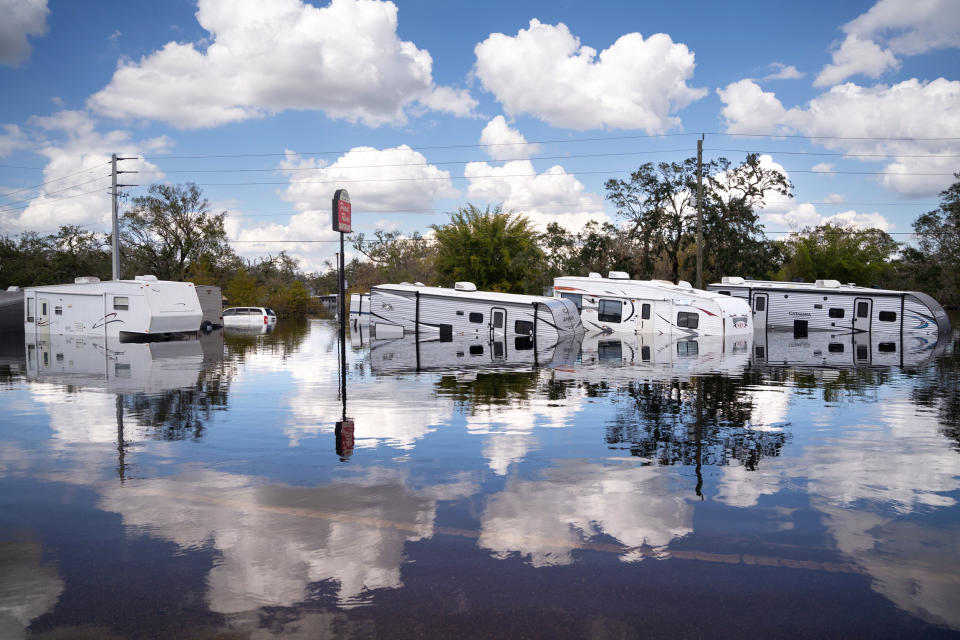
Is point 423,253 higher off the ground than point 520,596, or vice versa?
point 423,253

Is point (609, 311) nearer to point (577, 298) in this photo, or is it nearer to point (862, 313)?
point (577, 298)

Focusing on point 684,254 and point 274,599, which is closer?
point 274,599

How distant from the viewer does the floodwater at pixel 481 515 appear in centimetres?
395

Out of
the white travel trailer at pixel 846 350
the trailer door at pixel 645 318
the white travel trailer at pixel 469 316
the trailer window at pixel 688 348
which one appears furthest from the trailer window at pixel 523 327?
the white travel trailer at pixel 846 350

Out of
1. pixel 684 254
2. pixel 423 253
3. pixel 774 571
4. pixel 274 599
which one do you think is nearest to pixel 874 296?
pixel 684 254

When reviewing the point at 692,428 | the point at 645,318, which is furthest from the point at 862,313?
the point at 692,428

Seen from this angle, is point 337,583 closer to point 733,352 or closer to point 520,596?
point 520,596

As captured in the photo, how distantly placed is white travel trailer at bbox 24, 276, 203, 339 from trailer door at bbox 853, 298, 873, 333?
3087 cm

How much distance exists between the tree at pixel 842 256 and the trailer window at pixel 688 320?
46.9m

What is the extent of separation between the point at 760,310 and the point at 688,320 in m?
7.99

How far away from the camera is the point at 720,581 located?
4.30 metres

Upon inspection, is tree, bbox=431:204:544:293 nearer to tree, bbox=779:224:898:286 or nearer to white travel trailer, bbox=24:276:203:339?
white travel trailer, bbox=24:276:203:339

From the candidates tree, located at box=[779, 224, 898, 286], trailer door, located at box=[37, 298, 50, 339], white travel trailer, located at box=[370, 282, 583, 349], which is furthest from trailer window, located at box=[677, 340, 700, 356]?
tree, located at box=[779, 224, 898, 286]

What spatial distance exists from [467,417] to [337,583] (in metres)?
5.83
